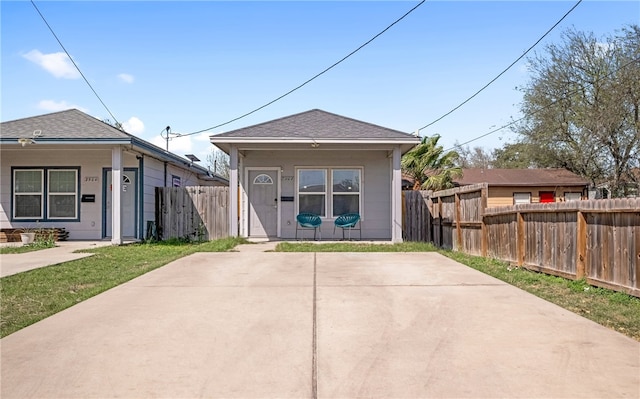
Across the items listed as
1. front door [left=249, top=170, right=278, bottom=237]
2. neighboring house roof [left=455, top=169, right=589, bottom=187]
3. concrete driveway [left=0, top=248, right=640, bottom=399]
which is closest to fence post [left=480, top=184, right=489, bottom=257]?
concrete driveway [left=0, top=248, right=640, bottom=399]

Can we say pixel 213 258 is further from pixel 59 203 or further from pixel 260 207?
pixel 59 203

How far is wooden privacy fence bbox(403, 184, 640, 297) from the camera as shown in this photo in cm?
609

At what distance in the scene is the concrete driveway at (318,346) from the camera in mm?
3287

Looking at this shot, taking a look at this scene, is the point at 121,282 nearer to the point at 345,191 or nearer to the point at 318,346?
the point at 318,346

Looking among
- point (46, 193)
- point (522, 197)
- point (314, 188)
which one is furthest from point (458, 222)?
point (522, 197)

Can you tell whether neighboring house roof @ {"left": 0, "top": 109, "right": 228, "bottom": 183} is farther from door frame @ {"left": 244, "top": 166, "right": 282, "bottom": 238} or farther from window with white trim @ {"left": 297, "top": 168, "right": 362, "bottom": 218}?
window with white trim @ {"left": 297, "top": 168, "right": 362, "bottom": 218}

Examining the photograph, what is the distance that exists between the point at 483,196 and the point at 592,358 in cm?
663

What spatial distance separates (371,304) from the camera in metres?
5.71

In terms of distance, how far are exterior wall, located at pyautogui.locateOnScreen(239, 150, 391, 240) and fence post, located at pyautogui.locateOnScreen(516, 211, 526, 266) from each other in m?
6.61

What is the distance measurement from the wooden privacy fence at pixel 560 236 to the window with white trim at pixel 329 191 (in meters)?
3.96

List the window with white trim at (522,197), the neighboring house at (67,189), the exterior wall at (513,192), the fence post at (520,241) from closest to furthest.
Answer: the fence post at (520,241), the neighboring house at (67,189), the exterior wall at (513,192), the window with white trim at (522,197)

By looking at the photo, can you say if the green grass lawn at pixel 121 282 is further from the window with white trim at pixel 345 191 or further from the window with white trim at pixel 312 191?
the window with white trim at pixel 345 191

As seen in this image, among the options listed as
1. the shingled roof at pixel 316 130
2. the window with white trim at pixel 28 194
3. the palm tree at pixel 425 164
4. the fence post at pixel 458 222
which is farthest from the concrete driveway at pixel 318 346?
the palm tree at pixel 425 164

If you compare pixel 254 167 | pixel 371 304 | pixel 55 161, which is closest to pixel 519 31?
pixel 254 167
